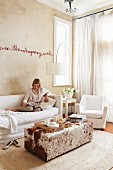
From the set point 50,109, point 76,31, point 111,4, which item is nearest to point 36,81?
point 50,109

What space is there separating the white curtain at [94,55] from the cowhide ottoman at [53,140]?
2.00m

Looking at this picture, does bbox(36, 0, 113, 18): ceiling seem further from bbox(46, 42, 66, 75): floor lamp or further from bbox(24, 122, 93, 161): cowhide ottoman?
bbox(24, 122, 93, 161): cowhide ottoman

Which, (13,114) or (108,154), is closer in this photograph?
(108,154)

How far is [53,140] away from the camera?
7.29ft

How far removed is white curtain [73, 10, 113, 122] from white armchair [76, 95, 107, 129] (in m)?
0.44

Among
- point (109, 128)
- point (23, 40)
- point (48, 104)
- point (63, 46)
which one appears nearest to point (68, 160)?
point (48, 104)

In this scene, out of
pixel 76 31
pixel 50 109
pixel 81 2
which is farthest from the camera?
pixel 76 31

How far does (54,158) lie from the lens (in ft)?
7.56

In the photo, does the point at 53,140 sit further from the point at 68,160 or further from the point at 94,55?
the point at 94,55

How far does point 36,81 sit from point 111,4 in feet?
9.27

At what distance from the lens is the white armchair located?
3.57 metres

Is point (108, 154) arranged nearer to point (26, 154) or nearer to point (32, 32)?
point (26, 154)

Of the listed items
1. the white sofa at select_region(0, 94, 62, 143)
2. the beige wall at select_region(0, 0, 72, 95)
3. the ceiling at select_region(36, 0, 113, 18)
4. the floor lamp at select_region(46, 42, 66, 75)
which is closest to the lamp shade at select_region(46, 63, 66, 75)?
the floor lamp at select_region(46, 42, 66, 75)

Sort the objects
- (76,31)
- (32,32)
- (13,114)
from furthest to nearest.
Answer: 1. (76,31)
2. (32,32)
3. (13,114)
